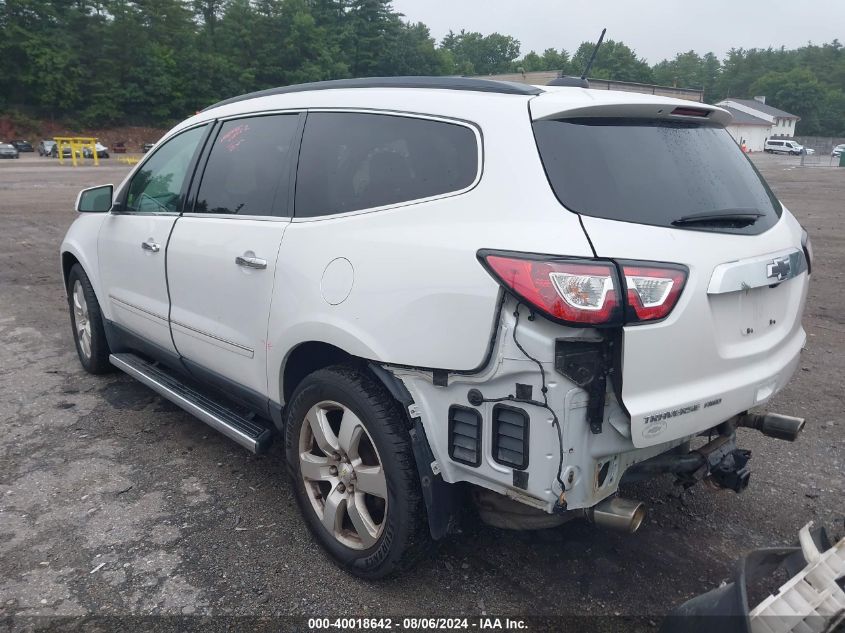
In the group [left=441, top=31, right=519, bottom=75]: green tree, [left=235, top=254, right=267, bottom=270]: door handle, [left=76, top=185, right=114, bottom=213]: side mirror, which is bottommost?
[left=235, top=254, right=267, bottom=270]: door handle

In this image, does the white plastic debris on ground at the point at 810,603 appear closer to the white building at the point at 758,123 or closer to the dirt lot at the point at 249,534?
the dirt lot at the point at 249,534

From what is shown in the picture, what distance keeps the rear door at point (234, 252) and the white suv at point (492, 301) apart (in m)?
0.02

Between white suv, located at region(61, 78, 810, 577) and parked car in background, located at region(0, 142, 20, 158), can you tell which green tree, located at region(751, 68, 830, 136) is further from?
white suv, located at region(61, 78, 810, 577)

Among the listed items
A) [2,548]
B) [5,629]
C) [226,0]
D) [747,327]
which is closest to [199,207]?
[2,548]

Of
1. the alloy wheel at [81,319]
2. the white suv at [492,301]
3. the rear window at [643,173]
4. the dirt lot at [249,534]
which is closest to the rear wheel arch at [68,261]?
the alloy wheel at [81,319]

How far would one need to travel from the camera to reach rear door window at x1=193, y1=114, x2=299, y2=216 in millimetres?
3199

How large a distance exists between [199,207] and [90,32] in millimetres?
73123

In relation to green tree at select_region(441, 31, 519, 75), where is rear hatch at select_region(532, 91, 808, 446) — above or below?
below

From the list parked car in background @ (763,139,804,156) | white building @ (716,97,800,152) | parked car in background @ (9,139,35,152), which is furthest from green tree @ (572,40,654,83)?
parked car in background @ (9,139,35,152)

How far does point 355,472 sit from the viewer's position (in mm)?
2707

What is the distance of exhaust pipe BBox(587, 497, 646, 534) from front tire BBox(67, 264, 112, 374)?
3843mm

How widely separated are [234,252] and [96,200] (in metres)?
1.98

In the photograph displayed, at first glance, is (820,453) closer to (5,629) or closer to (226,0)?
(5,629)

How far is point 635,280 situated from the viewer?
2.10 metres
